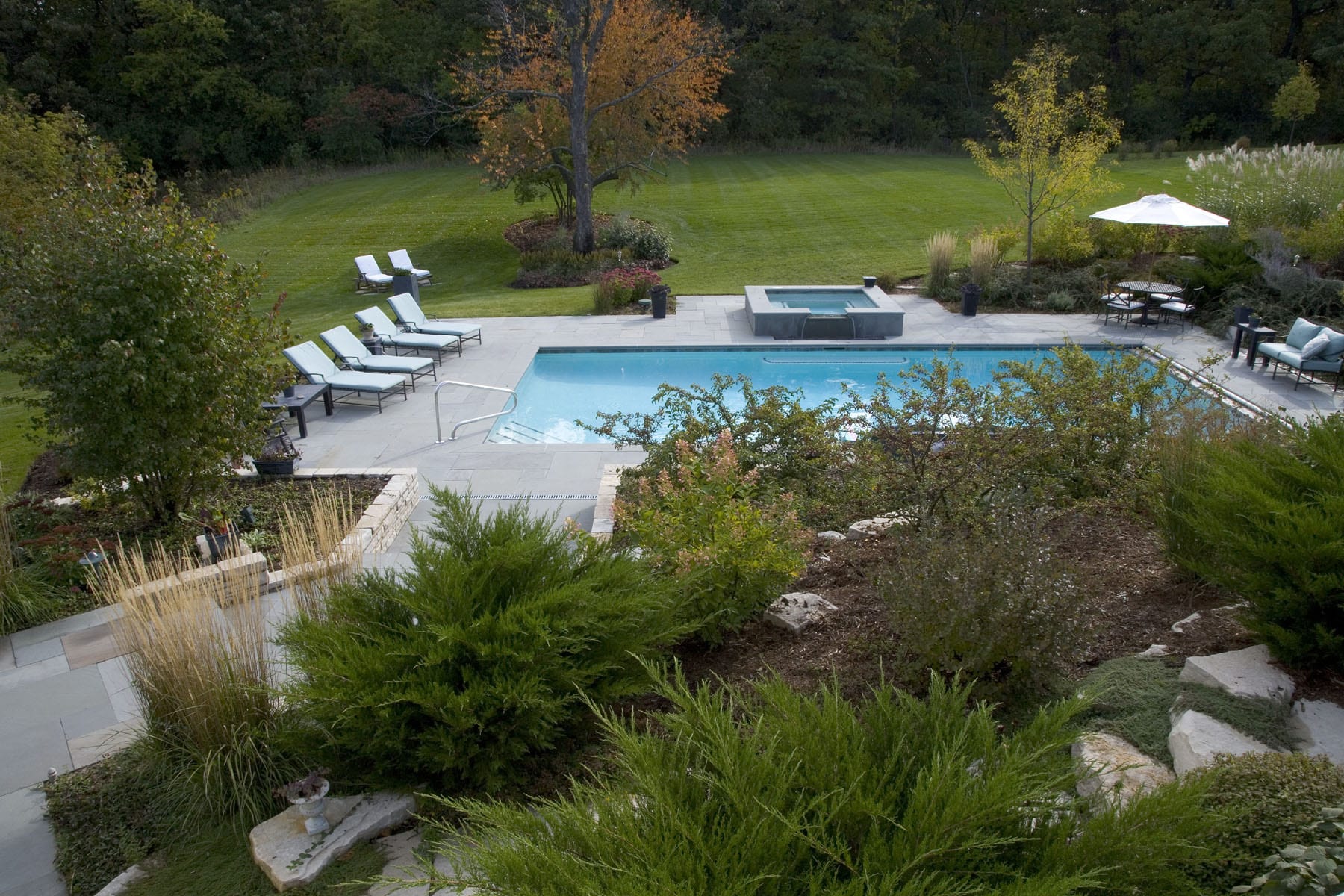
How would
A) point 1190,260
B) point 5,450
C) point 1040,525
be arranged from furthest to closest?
point 1190,260 → point 5,450 → point 1040,525

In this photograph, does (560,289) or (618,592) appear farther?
(560,289)

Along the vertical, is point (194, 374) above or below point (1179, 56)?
below

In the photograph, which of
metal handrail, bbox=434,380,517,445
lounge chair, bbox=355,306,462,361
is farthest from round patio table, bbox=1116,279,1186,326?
lounge chair, bbox=355,306,462,361

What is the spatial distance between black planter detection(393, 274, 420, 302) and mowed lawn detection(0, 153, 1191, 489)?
1.54 ft

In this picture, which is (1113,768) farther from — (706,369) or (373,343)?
(373,343)

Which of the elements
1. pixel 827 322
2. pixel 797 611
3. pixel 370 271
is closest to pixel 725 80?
pixel 370 271

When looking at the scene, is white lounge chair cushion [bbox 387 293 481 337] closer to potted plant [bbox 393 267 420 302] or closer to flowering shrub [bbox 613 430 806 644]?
potted plant [bbox 393 267 420 302]

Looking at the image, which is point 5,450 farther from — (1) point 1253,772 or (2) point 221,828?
(1) point 1253,772

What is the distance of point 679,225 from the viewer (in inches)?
798

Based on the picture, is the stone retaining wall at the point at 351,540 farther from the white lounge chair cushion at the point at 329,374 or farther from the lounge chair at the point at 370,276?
the lounge chair at the point at 370,276

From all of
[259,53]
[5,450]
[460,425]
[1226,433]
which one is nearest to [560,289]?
[460,425]

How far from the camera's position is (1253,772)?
2.54 meters

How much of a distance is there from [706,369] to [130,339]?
7.15 meters

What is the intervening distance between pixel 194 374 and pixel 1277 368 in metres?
11.1
